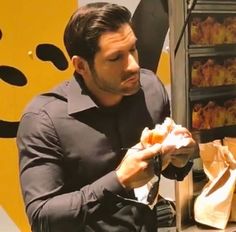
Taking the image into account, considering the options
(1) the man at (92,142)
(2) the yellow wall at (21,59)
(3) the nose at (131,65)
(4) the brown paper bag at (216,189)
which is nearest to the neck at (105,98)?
(1) the man at (92,142)

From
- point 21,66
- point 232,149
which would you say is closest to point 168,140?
point 21,66

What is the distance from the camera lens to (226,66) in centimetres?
202

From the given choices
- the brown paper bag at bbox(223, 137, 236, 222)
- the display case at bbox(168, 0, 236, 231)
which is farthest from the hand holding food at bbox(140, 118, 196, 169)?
the brown paper bag at bbox(223, 137, 236, 222)

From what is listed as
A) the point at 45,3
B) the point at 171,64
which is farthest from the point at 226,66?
the point at 45,3

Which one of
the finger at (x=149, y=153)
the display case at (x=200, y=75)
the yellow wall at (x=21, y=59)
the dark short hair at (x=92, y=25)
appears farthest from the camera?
the display case at (x=200, y=75)

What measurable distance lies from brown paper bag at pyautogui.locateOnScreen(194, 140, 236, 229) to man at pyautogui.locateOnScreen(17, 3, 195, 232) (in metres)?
0.57

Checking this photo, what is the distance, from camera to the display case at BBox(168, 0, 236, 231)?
72.4 inches

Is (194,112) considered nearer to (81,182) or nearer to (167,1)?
(167,1)

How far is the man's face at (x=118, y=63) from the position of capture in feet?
4.00

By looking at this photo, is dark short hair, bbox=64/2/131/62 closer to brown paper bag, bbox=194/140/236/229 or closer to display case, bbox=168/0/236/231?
display case, bbox=168/0/236/231

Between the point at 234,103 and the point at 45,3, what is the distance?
0.99 meters

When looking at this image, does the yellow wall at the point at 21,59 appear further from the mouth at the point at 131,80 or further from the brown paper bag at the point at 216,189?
the brown paper bag at the point at 216,189

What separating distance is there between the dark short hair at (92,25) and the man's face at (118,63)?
0.06 ft

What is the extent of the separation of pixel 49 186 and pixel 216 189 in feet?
3.15
